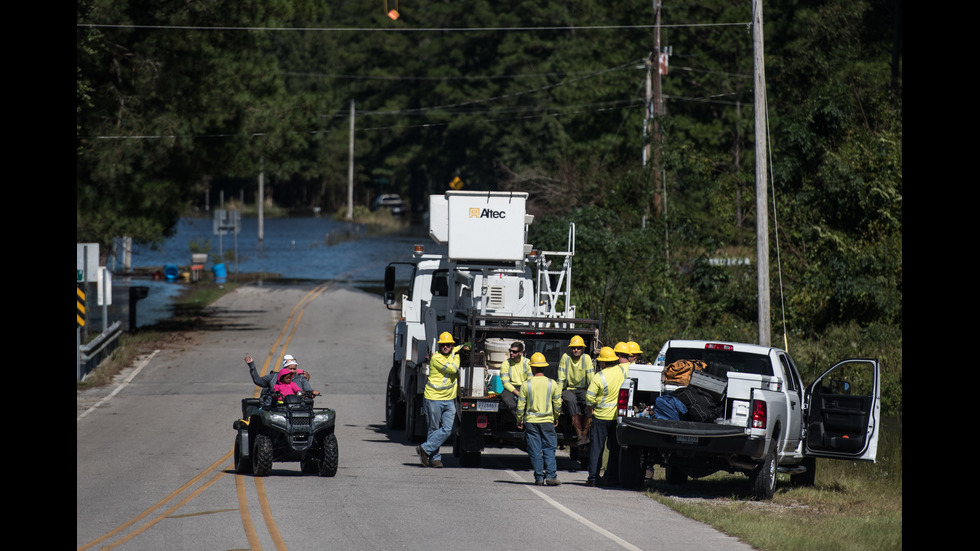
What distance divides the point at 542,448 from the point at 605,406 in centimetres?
108

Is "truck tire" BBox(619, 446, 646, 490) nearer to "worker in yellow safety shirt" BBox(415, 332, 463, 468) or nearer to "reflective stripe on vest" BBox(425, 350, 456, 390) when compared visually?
"worker in yellow safety shirt" BBox(415, 332, 463, 468)

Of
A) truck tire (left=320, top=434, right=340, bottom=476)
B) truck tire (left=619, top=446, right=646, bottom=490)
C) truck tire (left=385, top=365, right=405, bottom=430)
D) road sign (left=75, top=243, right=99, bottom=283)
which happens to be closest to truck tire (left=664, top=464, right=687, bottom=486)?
truck tire (left=619, top=446, right=646, bottom=490)

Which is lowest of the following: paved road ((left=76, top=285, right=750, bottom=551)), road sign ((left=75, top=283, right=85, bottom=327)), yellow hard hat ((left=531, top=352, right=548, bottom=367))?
paved road ((left=76, top=285, right=750, bottom=551))

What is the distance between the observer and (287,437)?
1606 cm

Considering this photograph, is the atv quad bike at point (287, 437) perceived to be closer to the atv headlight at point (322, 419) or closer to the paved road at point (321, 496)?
the atv headlight at point (322, 419)

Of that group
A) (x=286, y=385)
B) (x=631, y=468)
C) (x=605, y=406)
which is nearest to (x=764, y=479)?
(x=631, y=468)

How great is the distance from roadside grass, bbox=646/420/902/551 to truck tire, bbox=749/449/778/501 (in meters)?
0.13

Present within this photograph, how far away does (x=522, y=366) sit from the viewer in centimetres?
1719

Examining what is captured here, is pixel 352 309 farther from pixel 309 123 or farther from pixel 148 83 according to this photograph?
pixel 148 83

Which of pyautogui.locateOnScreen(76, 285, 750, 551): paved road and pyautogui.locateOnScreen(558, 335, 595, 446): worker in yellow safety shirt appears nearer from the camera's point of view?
pyautogui.locateOnScreen(76, 285, 750, 551): paved road

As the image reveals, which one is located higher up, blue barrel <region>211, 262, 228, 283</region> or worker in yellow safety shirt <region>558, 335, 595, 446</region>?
blue barrel <region>211, 262, 228, 283</region>

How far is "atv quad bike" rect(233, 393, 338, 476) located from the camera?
52.6 ft

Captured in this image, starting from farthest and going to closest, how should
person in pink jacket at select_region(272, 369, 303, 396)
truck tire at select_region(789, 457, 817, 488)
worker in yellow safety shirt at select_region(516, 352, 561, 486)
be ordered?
1. truck tire at select_region(789, 457, 817, 488)
2. person in pink jacket at select_region(272, 369, 303, 396)
3. worker in yellow safety shirt at select_region(516, 352, 561, 486)
